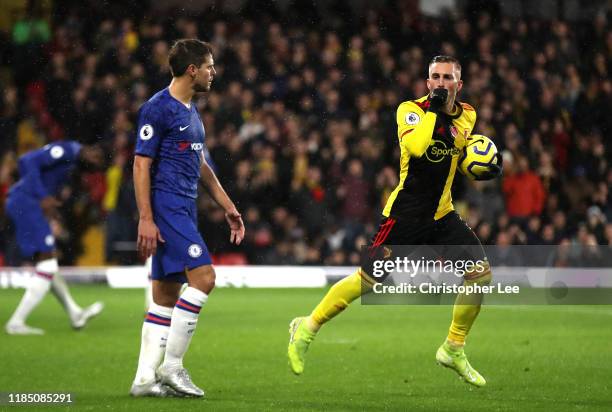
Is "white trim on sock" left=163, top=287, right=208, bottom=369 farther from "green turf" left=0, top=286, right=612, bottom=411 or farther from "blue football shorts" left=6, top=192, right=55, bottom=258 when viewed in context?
"blue football shorts" left=6, top=192, right=55, bottom=258

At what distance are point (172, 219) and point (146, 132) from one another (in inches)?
22.5

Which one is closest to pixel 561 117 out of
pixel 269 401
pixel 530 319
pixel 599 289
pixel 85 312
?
pixel 599 289

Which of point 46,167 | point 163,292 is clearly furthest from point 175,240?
point 46,167

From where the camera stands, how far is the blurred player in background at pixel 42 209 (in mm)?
12312

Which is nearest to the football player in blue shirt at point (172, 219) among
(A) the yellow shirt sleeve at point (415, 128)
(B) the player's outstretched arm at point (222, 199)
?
(B) the player's outstretched arm at point (222, 199)

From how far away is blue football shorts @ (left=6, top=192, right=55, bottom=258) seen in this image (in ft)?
41.0

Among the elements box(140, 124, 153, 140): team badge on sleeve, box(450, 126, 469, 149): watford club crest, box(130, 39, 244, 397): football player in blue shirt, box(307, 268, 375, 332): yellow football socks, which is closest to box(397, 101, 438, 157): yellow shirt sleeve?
box(450, 126, 469, 149): watford club crest

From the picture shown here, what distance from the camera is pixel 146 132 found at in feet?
24.4

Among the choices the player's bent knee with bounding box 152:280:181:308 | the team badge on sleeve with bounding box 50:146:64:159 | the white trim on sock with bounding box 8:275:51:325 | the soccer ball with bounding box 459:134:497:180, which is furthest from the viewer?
the team badge on sleeve with bounding box 50:146:64:159

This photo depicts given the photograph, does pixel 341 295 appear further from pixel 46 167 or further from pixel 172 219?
pixel 46 167

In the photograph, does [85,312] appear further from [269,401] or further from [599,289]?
[599,289]

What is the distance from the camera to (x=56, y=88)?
20984 mm

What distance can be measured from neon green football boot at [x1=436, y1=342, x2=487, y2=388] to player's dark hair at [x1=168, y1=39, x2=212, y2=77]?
2.56m

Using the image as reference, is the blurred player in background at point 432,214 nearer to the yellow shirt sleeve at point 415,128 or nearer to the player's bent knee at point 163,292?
the yellow shirt sleeve at point 415,128
